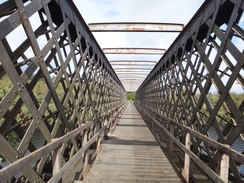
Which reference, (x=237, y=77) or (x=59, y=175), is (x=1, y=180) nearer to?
(x=59, y=175)

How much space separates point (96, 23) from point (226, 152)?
664 centimetres

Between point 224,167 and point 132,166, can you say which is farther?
point 132,166

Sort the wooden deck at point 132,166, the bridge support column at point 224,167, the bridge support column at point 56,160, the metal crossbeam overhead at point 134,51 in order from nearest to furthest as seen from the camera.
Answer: the bridge support column at point 224,167 → the bridge support column at point 56,160 → the wooden deck at point 132,166 → the metal crossbeam overhead at point 134,51

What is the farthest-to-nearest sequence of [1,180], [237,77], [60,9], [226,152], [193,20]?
[193,20] < [60,9] < [237,77] < [226,152] < [1,180]

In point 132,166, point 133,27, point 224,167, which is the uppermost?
Result: point 133,27

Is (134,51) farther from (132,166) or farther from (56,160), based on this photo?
(56,160)

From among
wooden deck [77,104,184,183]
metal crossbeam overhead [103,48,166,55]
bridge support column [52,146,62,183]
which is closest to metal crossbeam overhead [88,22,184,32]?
metal crossbeam overhead [103,48,166,55]

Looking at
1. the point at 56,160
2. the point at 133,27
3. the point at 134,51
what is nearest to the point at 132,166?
the point at 56,160

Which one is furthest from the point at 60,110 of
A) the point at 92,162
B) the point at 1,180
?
the point at 1,180

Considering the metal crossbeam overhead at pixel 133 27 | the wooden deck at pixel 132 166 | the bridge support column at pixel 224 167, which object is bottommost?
the wooden deck at pixel 132 166

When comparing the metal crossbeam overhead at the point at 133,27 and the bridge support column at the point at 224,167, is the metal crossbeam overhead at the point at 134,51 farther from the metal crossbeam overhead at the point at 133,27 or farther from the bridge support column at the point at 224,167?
the bridge support column at the point at 224,167

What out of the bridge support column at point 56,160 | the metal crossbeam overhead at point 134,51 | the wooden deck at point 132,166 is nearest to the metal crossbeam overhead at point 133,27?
the metal crossbeam overhead at point 134,51

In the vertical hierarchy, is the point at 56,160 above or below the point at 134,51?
below

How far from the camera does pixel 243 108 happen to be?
3.60 m
